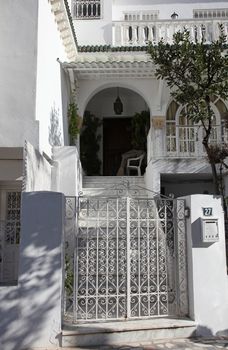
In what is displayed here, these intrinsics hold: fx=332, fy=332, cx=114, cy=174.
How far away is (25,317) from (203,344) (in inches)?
112

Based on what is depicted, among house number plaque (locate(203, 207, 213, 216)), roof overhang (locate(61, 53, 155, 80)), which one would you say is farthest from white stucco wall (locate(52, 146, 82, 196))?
house number plaque (locate(203, 207, 213, 216))

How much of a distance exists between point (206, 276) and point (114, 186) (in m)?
6.12

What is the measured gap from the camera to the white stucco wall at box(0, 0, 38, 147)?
7410 mm

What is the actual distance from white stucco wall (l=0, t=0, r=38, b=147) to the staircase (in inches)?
161

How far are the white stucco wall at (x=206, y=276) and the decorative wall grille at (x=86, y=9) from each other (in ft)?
40.5

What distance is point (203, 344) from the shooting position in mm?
5258

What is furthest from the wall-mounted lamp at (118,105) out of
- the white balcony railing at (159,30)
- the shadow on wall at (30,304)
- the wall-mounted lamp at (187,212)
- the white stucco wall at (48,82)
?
the shadow on wall at (30,304)

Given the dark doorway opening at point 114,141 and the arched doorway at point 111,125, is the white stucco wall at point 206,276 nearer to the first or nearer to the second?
the arched doorway at point 111,125

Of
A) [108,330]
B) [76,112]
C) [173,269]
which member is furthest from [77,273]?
[76,112]

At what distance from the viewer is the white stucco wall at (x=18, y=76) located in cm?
741

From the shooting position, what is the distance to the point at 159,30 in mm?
13062

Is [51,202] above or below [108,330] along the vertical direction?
above

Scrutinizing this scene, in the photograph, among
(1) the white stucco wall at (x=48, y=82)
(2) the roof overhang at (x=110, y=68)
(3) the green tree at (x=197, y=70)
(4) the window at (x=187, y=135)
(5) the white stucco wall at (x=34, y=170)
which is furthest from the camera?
(4) the window at (x=187, y=135)

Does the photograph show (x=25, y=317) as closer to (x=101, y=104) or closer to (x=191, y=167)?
(x=191, y=167)
